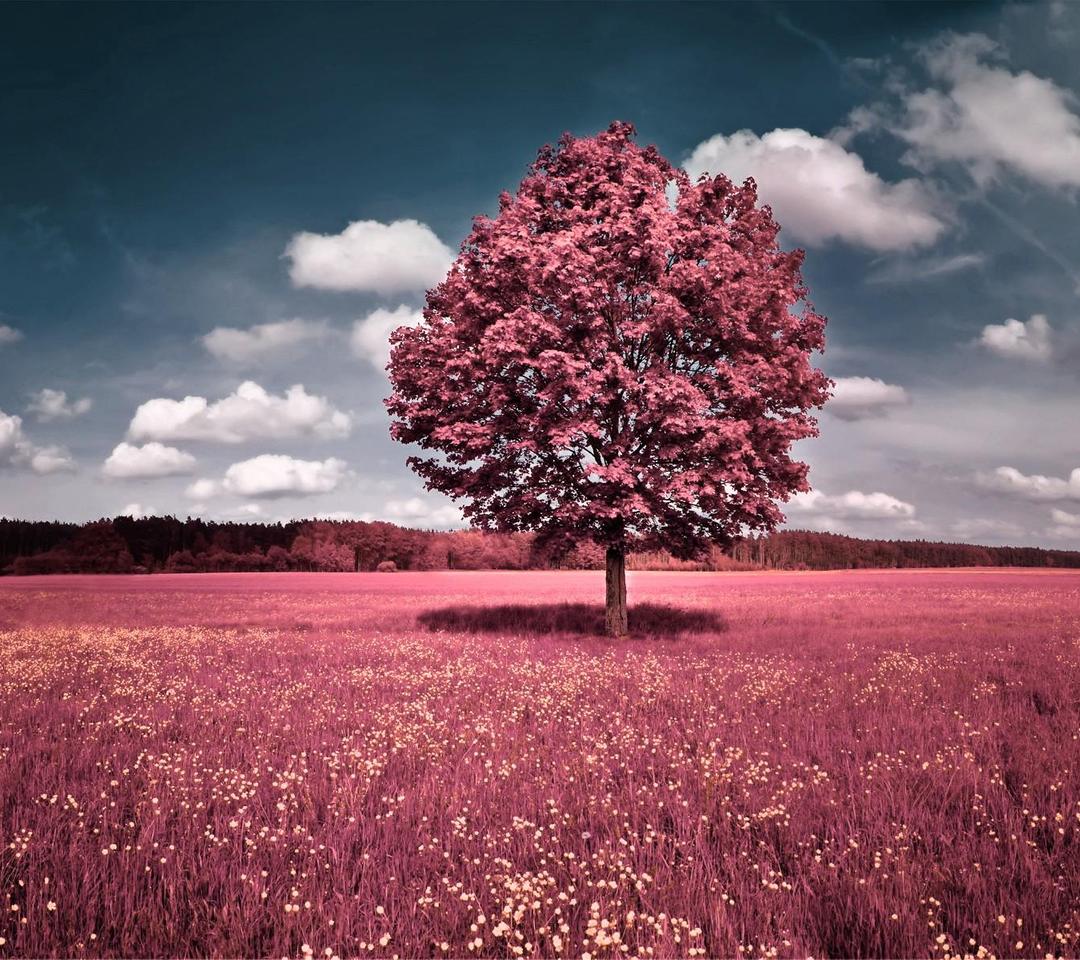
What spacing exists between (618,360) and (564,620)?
1254 centimetres

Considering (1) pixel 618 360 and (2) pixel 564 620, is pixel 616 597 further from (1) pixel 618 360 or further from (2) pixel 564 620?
(1) pixel 618 360

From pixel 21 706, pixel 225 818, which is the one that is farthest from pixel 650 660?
pixel 21 706

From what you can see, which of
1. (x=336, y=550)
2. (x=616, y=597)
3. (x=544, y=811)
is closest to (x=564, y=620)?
(x=616, y=597)

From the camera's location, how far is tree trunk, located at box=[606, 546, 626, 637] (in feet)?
69.5

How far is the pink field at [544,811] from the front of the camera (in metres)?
4.48

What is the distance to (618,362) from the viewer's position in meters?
17.7

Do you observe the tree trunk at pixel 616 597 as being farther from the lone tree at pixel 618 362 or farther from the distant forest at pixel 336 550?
the distant forest at pixel 336 550

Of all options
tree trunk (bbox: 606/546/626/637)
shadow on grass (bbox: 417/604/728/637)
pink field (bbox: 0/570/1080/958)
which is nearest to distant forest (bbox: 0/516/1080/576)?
shadow on grass (bbox: 417/604/728/637)

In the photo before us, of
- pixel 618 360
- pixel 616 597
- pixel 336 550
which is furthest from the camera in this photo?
pixel 336 550

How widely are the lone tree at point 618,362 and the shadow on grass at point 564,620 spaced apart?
2.86m

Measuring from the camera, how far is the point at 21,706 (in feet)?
36.6

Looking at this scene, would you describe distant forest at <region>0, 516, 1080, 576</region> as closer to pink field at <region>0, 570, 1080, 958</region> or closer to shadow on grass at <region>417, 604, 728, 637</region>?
shadow on grass at <region>417, 604, 728, 637</region>

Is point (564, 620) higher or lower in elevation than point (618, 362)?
lower

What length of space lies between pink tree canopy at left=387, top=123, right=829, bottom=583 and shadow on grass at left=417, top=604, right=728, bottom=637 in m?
4.48
